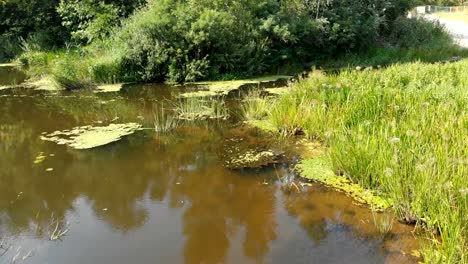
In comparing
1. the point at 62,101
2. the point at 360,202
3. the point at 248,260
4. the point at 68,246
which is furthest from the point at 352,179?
the point at 62,101

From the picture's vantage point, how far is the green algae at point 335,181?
5008mm

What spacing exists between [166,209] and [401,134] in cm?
288

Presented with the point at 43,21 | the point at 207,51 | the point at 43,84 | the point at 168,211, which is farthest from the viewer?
the point at 43,21

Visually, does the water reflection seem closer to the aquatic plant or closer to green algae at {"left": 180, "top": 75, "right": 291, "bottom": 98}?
the aquatic plant

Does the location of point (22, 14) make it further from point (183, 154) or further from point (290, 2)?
point (183, 154)

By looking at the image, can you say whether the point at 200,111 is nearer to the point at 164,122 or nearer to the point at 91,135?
the point at 164,122

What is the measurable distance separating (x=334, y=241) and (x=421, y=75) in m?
5.50

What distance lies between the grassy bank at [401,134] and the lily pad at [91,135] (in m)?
2.43

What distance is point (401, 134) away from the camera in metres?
5.14

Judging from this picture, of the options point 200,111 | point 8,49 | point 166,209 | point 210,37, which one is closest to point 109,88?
point 210,37

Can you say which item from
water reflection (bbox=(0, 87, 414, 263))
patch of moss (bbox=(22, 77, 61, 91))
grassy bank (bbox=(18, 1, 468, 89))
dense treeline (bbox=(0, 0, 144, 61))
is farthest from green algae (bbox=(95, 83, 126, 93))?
dense treeline (bbox=(0, 0, 144, 61))

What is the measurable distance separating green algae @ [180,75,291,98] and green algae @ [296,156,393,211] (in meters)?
5.04

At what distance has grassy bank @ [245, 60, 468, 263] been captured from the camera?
13.3 feet

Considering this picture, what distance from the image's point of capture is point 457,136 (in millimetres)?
4715
